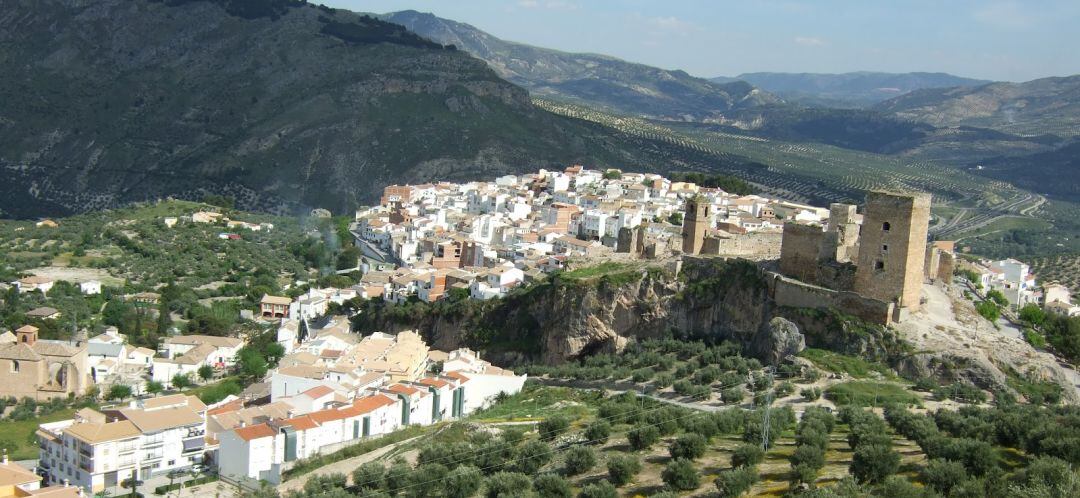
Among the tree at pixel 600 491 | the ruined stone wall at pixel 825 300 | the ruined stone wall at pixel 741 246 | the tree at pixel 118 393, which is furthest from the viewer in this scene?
the ruined stone wall at pixel 741 246

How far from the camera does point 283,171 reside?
96625mm

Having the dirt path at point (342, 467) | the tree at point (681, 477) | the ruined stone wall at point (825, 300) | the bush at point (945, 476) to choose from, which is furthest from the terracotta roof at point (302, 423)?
the bush at point (945, 476)

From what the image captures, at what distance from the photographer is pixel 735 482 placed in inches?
659

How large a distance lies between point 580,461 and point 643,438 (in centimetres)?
191

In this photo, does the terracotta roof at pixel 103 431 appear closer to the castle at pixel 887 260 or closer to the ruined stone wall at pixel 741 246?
the castle at pixel 887 260

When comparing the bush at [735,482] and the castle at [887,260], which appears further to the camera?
the castle at [887,260]

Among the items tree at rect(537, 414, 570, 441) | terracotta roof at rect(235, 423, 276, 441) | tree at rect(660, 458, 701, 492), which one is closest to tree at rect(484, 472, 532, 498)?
tree at rect(660, 458, 701, 492)

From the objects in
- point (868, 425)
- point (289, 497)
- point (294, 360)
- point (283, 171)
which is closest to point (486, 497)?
point (289, 497)

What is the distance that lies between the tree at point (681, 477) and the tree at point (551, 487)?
1.71 metres

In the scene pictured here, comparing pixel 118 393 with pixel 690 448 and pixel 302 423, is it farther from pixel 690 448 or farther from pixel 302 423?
pixel 690 448

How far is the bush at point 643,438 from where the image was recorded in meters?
21.0

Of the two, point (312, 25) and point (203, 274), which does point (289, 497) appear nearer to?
point (203, 274)

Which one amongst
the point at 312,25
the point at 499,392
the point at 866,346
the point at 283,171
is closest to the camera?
the point at 866,346

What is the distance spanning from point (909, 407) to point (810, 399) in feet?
7.76
